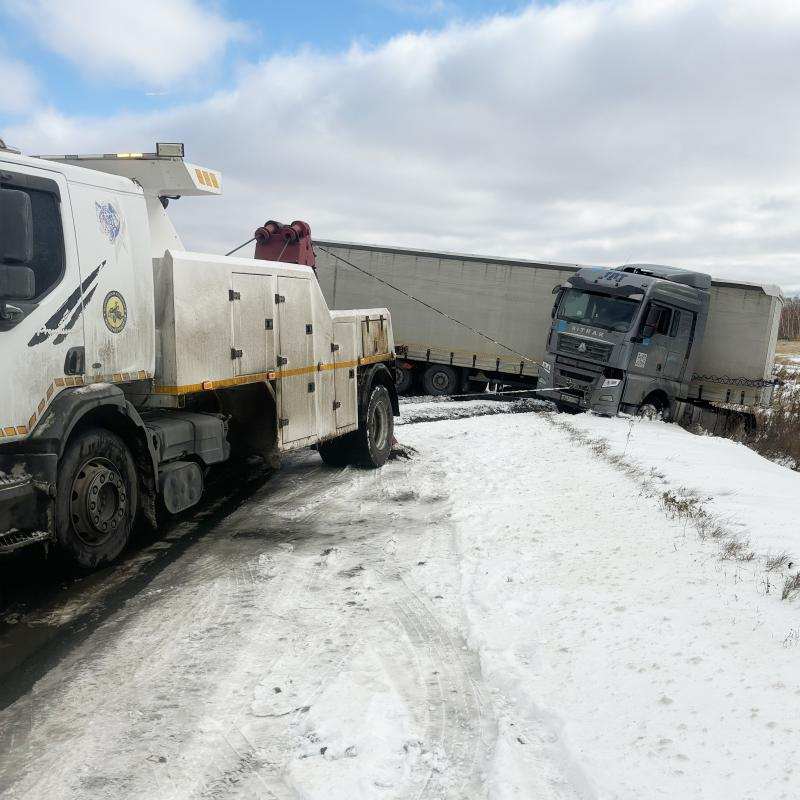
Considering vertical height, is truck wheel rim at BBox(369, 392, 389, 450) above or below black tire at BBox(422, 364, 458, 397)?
above

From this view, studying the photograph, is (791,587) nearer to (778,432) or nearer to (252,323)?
(252,323)

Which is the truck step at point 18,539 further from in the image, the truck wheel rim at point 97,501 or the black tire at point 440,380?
the black tire at point 440,380

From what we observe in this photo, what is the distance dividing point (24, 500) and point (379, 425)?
544 cm

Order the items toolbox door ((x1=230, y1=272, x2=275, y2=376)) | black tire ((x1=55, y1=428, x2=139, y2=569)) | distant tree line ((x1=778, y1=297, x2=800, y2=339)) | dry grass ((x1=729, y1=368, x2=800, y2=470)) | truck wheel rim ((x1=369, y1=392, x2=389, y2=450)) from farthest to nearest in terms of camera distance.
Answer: distant tree line ((x1=778, y1=297, x2=800, y2=339))
dry grass ((x1=729, y1=368, x2=800, y2=470))
truck wheel rim ((x1=369, y1=392, x2=389, y2=450))
toolbox door ((x1=230, y1=272, x2=275, y2=376))
black tire ((x1=55, y1=428, x2=139, y2=569))

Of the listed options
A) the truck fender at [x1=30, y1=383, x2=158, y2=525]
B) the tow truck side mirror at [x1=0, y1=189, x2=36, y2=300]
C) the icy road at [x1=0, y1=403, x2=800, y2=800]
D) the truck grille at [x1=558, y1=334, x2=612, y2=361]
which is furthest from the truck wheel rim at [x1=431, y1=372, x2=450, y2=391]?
the tow truck side mirror at [x1=0, y1=189, x2=36, y2=300]

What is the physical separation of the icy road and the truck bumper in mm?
573

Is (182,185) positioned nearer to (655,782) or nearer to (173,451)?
(173,451)

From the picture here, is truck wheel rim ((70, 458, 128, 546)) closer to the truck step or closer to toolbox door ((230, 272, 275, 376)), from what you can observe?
the truck step

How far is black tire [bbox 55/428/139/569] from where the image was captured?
181 inches

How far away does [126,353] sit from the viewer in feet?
16.9

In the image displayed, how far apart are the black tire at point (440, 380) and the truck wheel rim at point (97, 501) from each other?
1404 centimetres

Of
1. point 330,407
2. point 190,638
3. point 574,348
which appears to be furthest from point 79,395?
point 574,348

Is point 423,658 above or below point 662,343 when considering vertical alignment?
below

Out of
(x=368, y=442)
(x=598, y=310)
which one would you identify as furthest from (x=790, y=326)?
(x=368, y=442)
